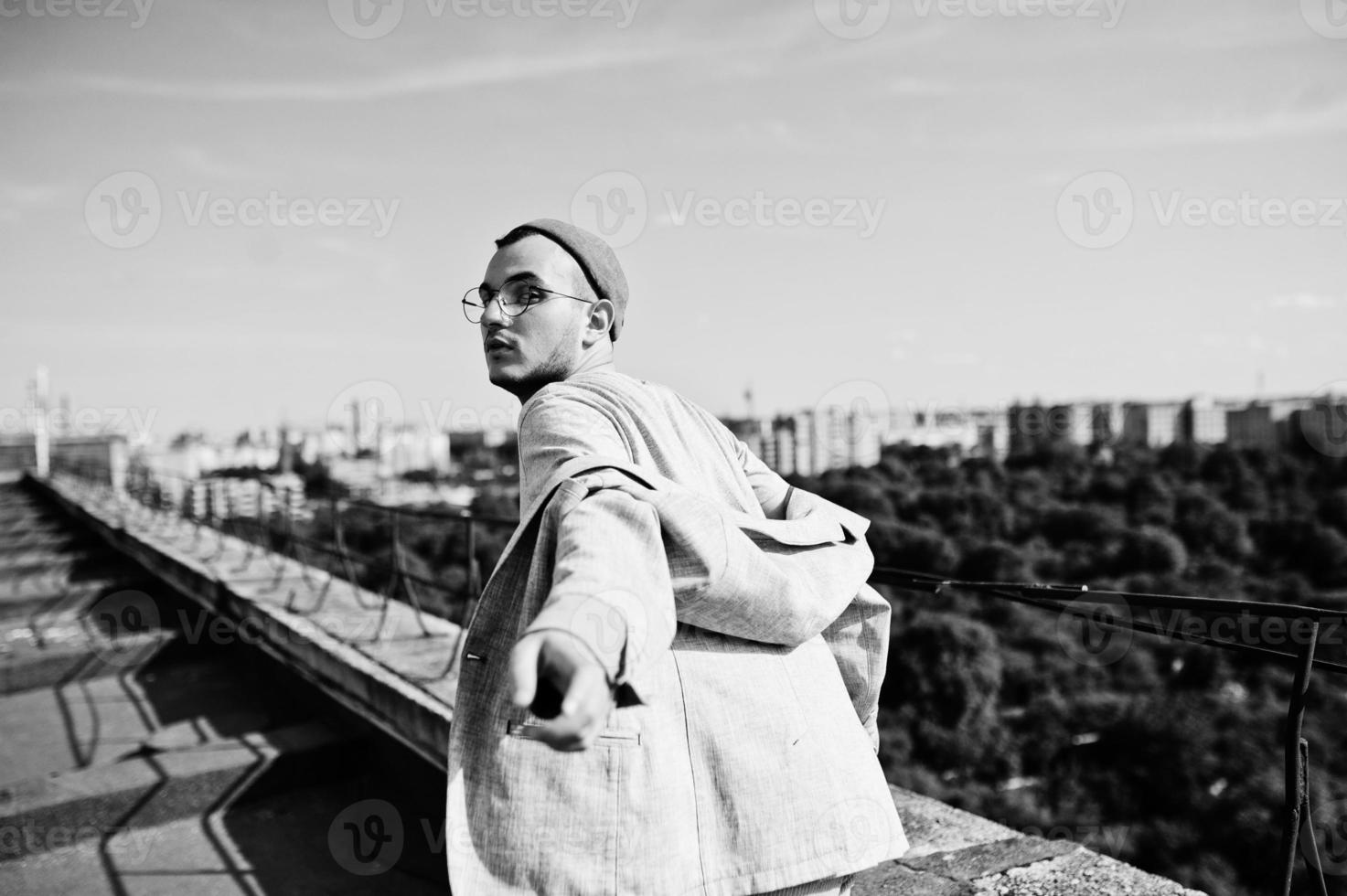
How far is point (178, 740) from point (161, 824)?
0.76m

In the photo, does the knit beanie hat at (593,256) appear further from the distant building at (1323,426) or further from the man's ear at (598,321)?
the distant building at (1323,426)

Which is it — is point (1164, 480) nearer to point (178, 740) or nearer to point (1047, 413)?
point (1047, 413)

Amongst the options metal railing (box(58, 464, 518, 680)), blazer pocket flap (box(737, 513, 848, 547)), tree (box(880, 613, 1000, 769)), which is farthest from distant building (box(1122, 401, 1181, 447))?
blazer pocket flap (box(737, 513, 848, 547))

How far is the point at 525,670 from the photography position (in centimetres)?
72

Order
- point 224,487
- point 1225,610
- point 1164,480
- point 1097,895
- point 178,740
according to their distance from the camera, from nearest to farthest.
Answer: point 1225,610 < point 1097,895 < point 178,740 < point 224,487 < point 1164,480

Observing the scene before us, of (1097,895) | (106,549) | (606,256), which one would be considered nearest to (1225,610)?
(1097,895)

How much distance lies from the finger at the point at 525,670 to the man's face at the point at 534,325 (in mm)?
497

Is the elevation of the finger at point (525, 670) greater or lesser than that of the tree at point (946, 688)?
greater

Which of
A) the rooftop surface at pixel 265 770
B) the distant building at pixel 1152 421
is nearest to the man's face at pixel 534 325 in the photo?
the rooftop surface at pixel 265 770

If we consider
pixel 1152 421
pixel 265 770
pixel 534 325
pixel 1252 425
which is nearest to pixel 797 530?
pixel 534 325

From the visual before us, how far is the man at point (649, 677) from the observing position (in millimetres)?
866

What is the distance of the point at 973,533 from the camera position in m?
51.1

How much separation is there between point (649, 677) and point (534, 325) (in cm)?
50

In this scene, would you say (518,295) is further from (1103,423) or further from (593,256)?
(1103,423)
